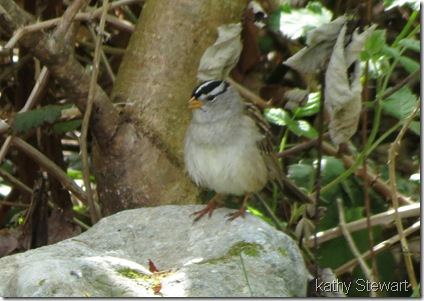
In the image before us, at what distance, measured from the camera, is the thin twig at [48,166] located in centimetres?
419

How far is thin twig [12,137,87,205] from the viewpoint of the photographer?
13.8ft

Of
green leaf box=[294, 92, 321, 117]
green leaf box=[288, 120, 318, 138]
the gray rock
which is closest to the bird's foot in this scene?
the gray rock

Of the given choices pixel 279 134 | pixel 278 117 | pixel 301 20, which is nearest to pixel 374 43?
pixel 301 20

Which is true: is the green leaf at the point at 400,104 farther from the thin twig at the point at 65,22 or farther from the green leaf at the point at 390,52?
the thin twig at the point at 65,22

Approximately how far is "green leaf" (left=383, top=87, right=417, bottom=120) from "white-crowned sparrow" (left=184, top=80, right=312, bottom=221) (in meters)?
0.53

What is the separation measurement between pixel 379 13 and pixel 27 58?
1949 millimetres

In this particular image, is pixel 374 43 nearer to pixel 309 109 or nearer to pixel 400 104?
pixel 400 104

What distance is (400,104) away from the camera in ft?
12.8

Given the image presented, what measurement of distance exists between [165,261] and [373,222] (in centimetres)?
146

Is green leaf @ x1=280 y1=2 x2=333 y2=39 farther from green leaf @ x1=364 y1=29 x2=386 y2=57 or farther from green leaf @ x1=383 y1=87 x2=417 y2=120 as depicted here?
green leaf @ x1=383 y1=87 x2=417 y2=120

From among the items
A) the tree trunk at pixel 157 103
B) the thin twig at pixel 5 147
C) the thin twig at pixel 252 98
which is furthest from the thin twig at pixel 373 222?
the thin twig at pixel 5 147

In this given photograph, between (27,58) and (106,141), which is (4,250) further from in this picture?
(27,58)

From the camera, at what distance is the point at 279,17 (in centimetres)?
413

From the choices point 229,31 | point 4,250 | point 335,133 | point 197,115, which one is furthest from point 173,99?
point 4,250
